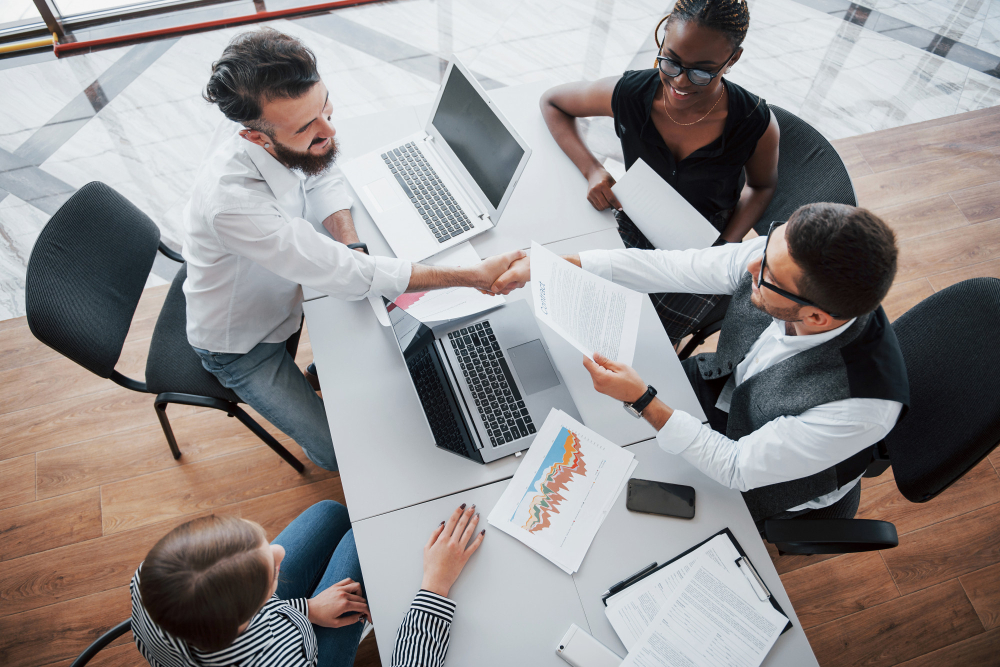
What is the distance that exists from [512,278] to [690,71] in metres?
0.72

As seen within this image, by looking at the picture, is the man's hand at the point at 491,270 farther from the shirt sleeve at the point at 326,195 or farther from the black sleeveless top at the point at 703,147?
the black sleeveless top at the point at 703,147

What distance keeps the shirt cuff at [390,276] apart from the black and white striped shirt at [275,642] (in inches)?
27.7

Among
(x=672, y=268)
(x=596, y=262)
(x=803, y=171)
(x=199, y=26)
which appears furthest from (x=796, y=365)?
(x=199, y=26)

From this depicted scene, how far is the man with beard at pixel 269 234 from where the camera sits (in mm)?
1377

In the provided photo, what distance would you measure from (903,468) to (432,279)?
4.12 feet

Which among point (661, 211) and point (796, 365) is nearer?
point (796, 365)

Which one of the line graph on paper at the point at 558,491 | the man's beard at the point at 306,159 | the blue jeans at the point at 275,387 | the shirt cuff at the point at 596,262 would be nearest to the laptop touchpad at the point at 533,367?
the line graph on paper at the point at 558,491

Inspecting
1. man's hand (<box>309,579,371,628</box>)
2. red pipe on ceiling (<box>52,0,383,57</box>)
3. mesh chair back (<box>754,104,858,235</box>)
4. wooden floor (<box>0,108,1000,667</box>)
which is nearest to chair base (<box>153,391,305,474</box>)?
wooden floor (<box>0,108,1000,667</box>)

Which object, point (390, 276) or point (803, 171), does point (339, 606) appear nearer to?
point (390, 276)

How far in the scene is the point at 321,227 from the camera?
175 centimetres

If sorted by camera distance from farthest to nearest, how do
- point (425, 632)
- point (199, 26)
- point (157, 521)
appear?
point (199, 26)
point (157, 521)
point (425, 632)

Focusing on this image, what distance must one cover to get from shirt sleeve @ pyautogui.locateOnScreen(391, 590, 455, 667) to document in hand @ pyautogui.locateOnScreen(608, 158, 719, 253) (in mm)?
1167

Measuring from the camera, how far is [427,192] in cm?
173

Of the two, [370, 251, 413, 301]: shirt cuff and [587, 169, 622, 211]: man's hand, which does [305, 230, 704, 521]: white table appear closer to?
[370, 251, 413, 301]: shirt cuff
